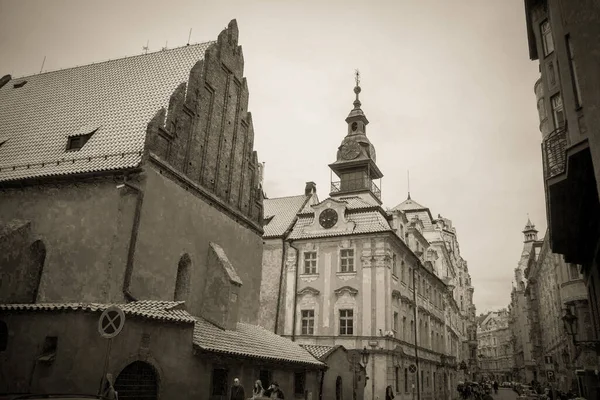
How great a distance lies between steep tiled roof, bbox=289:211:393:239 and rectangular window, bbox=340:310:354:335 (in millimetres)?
5544

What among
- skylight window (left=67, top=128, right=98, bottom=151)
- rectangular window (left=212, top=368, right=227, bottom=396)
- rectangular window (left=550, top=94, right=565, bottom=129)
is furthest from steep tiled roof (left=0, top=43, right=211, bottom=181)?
rectangular window (left=550, top=94, right=565, bottom=129)

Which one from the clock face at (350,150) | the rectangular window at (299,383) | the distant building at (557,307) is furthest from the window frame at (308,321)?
the distant building at (557,307)

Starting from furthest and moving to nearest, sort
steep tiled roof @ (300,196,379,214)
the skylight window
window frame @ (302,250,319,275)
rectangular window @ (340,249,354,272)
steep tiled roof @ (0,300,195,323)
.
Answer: steep tiled roof @ (300,196,379,214) → window frame @ (302,250,319,275) → rectangular window @ (340,249,354,272) → the skylight window → steep tiled roof @ (0,300,195,323)

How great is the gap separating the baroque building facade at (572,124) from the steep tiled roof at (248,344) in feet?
35.4

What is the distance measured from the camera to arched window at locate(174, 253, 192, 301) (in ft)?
56.5

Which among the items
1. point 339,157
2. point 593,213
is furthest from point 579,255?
point 339,157

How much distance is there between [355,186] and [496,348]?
423 ft

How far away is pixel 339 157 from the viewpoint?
41.1 m

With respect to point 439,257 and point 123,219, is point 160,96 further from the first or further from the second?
point 439,257

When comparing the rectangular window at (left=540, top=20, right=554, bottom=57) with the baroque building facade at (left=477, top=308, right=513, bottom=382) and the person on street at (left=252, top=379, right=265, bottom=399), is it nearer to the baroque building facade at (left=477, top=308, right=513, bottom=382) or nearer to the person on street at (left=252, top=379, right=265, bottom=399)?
the person on street at (left=252, top=379, right=265, bottom=399)

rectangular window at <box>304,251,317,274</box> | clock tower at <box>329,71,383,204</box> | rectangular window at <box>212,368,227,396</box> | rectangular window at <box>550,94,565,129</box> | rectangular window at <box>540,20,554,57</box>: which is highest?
clock tower at <box>329,71,383,204</box>

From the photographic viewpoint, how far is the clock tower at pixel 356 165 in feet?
129

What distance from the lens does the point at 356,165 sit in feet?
131

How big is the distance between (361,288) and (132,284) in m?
19.3
